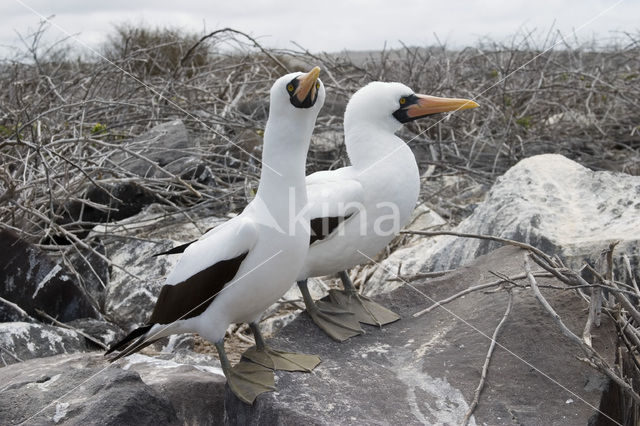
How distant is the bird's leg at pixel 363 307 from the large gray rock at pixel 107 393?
29.9 inches

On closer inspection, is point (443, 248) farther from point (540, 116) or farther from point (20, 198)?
point (540, 116)

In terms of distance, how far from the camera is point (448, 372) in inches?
122

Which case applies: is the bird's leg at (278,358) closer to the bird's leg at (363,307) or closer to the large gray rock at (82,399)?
the large gray rock at (82,399)

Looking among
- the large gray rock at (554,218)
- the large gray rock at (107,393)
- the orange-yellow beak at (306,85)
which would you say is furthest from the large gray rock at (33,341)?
the orange-yellow beak at (306,85)

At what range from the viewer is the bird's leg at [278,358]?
9.96ft

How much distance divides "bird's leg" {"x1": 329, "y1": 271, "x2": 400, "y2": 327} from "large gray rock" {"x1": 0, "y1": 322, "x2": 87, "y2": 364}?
Answer: 138 centimetres

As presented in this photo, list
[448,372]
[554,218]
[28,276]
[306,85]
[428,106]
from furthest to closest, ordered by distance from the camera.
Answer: [28,276], [554,218], [428,106], [448,372], [306,85]

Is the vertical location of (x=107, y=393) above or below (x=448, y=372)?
above

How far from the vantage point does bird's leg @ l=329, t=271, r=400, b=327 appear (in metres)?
3.64

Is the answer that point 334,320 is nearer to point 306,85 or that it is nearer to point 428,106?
point 428,106

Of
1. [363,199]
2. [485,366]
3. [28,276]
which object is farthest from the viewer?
[28,276]

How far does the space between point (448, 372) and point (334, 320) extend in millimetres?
672

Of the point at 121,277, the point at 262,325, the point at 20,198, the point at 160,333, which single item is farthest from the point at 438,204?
the point at 160,333

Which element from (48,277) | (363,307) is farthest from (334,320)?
(48,277)
